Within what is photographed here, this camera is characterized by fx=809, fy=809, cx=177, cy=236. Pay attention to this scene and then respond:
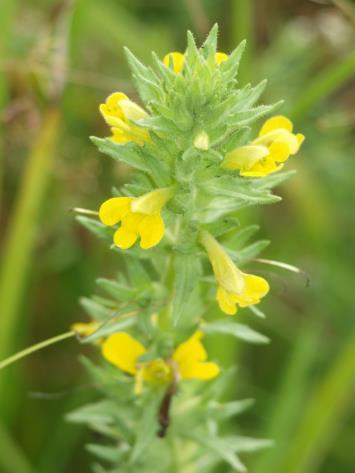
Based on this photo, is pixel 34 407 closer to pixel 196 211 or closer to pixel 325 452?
pixel 325 452

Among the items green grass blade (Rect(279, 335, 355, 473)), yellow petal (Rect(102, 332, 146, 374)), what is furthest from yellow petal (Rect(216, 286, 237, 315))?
green grass blade (Rect(279, 335, 355, 473))

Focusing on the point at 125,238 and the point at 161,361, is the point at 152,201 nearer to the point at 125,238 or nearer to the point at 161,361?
the point at 125,238

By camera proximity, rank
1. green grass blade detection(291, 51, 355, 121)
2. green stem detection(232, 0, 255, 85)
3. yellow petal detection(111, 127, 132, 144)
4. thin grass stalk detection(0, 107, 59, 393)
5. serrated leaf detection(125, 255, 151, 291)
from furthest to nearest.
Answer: green stem detection(232, 0, 255, 85), thin grass stalk detection(0, 107, 59, 393), green grass blade detection(291, 51, 355, 121), serrated leaf detection(125, 255, 151, 291), yellow petal detection(111, 127, 132, 144)

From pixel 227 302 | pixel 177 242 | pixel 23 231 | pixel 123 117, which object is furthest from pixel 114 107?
pixel 23 231

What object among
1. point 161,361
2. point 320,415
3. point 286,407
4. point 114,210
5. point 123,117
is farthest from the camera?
point 286,407

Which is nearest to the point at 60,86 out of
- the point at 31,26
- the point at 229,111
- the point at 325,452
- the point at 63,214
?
the point at 63,214

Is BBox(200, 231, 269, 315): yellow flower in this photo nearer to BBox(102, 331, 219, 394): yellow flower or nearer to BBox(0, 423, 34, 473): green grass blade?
BBox(102, 331, 219, 394): yellow flower
